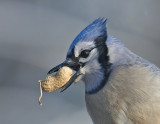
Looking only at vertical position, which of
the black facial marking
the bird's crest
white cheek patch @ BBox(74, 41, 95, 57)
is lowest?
the black facial marking

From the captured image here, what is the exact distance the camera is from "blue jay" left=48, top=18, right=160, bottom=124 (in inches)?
96.5

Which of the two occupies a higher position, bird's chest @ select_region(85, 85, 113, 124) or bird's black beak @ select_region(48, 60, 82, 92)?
bird's black beak @ select_region(48, 60, 82, 92)

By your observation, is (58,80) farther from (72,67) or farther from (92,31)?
(92,31)

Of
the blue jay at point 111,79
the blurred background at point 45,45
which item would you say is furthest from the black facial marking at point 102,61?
the blurred background at point 45,45

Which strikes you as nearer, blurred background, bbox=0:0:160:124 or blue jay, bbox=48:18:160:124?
blue jay, bbox=48:18:160:124

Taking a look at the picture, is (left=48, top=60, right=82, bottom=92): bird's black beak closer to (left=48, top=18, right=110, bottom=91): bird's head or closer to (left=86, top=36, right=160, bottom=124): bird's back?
(left=48, top=18, right=110, bottom=91): bird's head

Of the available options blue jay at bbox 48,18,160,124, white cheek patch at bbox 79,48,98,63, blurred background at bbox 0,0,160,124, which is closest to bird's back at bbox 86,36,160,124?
blue jay at bbox 48,18,160,124

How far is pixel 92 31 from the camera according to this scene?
252cm

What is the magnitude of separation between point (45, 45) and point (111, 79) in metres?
2.20

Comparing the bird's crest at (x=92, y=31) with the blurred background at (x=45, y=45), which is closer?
the bird's crest at (x=92, y=31)

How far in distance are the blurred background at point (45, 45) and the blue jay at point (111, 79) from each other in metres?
1.89

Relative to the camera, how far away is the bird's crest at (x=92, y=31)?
250cm

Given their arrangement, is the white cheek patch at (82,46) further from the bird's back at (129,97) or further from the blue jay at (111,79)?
the bird's back at (129,97)

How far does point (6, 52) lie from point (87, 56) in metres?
2.35
